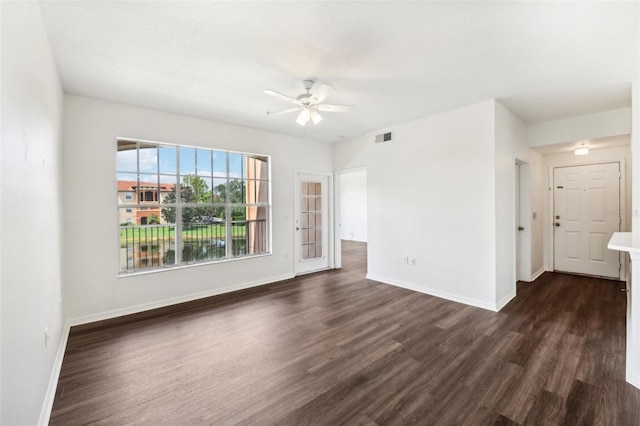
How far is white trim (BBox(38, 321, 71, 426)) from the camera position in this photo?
5.99 feet

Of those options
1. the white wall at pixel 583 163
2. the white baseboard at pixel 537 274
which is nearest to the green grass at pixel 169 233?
the white baseboard at pixel 537 274

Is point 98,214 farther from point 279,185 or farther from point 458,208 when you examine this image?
point 458,208

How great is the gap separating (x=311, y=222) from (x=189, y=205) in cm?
249

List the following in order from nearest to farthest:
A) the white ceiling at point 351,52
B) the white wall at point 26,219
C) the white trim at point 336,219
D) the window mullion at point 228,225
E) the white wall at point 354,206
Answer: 1. the white wall at point 26,219
2. the white ceiling at point 351,52
3. the window mullion at point 228,225
4. the white trim at point 336,219
5. the white wall at point 354,206

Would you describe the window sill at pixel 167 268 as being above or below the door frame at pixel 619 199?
below

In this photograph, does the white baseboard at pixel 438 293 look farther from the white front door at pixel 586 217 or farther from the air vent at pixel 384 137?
the white front door at pixel 586 217

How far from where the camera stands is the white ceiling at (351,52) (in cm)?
199

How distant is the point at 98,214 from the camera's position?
11.5ft

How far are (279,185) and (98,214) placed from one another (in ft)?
9.04

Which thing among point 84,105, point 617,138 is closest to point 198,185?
point 84,105

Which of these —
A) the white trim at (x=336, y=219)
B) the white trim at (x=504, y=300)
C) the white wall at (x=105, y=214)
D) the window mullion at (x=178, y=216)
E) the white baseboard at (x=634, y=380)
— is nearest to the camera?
the white baseboard at (x=634, y=380)

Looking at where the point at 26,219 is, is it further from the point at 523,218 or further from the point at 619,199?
the point at 619,199

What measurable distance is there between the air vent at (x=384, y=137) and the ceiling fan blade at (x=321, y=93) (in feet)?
7.24

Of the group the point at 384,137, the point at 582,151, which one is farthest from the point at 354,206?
the point at 582,151
